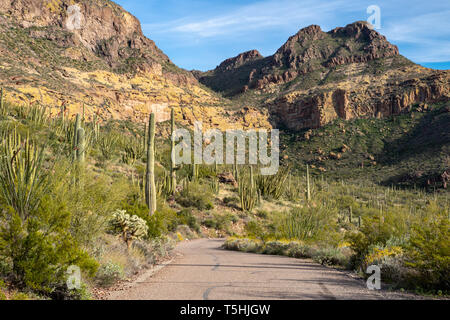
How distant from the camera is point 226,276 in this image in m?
8.29

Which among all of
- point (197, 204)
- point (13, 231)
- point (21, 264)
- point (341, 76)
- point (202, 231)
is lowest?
point (202, 231)

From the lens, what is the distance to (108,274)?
694 cm

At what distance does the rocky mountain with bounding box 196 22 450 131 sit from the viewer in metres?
83.6

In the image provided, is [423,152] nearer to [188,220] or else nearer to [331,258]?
[188,220]

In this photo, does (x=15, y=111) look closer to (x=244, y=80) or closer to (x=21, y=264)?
(x=21, y=264)

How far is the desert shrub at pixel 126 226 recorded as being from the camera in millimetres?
10594

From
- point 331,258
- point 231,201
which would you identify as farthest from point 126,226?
point 231,201

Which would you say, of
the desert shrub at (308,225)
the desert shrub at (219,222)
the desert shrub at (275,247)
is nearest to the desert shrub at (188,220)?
the desert shrub at (219,222)

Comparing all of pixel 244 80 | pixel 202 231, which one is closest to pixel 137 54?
pixel 244 80

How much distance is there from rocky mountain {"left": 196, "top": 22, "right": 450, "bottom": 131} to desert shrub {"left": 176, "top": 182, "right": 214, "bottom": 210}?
205 ft

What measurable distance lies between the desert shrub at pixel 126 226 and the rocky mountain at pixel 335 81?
264ft
